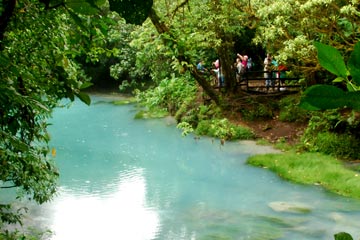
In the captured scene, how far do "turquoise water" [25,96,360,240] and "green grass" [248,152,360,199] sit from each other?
21 cm

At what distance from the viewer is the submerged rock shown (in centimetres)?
691

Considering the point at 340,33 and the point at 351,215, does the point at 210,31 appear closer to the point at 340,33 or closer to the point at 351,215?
the point at 340,33

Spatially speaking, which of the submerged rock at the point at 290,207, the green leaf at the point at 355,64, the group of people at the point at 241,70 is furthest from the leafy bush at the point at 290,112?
the green leaf at the point at 355,64

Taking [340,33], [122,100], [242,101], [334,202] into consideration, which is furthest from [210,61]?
[334,202]

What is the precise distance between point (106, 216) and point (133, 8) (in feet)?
21.6

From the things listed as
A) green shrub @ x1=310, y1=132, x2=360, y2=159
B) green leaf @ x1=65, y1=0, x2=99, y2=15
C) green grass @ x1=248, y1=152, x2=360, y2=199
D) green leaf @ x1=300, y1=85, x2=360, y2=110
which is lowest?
green grass @ x1=248, y1=152, x2=360, y2=199

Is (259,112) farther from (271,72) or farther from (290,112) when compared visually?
(271,72)

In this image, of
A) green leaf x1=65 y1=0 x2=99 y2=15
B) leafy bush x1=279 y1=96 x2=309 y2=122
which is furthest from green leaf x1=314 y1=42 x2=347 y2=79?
leafy bush x1=279 y1=96 x2=309 y2=122

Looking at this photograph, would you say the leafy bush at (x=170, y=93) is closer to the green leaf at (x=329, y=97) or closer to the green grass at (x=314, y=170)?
the green grass at (x=314, y=170)

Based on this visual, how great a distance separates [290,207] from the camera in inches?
277

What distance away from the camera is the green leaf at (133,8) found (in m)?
0.59

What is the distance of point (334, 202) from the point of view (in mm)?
7012

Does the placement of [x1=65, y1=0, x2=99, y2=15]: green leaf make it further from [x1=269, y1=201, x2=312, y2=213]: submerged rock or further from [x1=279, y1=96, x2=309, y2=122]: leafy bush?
[x1=279, y1=96, x2=309, y2=122]: leafy bush

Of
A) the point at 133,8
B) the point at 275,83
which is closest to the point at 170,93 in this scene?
the point at 275,83
